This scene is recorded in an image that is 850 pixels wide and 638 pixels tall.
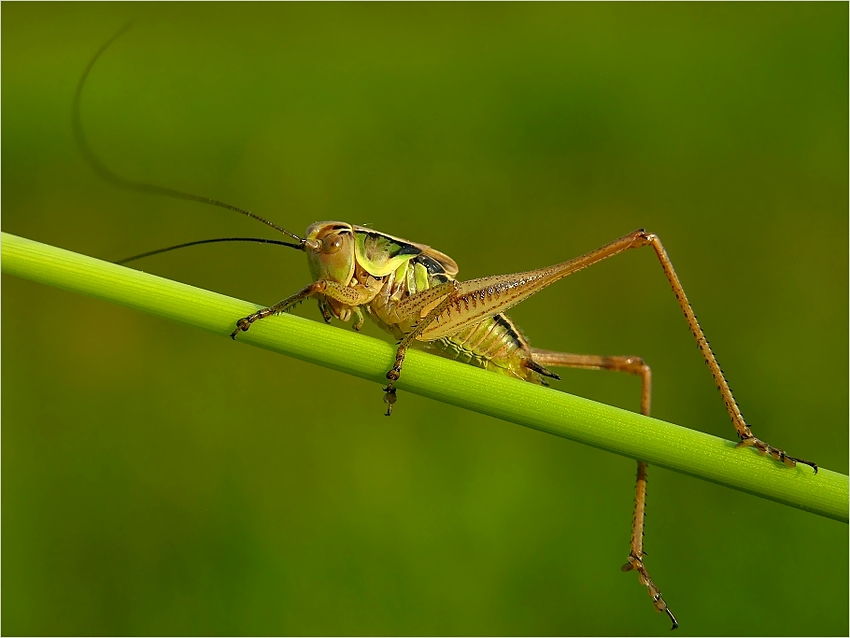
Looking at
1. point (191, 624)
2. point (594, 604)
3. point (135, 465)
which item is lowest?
point (191, 624)

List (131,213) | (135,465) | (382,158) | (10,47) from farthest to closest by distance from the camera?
(10,47), (382,158), (131,213), (135,465)

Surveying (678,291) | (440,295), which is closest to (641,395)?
(678,291)

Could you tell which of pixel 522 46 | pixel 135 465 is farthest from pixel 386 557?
pixel 522 46

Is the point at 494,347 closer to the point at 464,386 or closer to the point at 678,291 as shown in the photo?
the point at 678,291

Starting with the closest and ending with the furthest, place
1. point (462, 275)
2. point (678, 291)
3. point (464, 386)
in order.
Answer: point (464, 386), point (678, 291), point (462, 275)

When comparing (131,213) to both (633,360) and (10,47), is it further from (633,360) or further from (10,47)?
(633,360)

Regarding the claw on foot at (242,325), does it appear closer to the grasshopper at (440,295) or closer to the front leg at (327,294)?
the front leg at (327,294)
